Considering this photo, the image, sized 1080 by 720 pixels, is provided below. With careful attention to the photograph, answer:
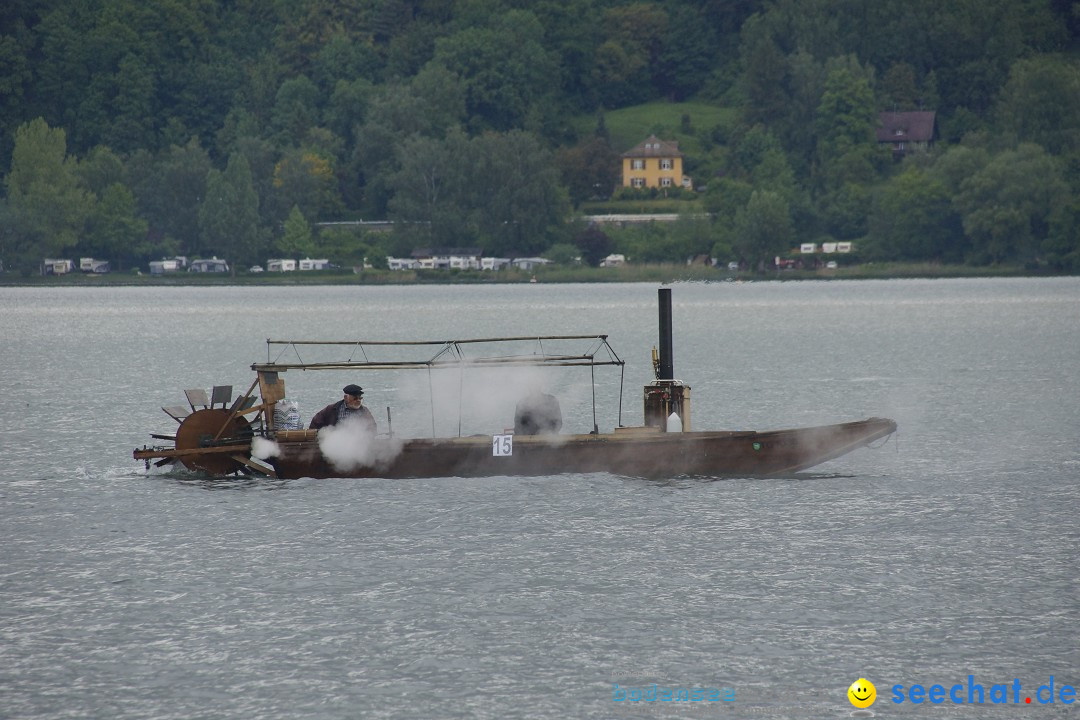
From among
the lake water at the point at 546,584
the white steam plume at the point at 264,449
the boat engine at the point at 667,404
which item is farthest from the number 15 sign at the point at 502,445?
the white steam plume at the point at 264,449

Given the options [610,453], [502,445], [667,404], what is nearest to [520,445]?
[502,445]

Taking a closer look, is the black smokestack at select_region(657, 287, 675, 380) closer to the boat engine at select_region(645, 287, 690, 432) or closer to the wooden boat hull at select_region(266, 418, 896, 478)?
the boat engine at select_region(645, 287, 690, 432)

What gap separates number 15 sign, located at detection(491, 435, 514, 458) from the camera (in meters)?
38.9

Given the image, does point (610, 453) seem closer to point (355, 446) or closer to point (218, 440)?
point (355, 446)

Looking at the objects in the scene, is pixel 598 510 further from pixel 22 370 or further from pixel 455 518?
pixel 22 370

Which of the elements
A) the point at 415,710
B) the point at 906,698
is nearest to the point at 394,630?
the point at 415,710

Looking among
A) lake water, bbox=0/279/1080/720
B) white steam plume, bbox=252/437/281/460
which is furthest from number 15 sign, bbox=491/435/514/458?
white steam plume, bbox=252/437/281/460

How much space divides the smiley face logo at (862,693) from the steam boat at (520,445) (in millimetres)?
15154

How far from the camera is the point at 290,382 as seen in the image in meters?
79.1

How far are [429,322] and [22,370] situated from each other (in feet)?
176

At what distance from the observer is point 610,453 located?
38.7 metres

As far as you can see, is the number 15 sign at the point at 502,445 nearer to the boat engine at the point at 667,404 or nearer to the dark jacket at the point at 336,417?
the dark jacket at the point at 336,417

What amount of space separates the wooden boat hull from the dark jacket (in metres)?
0.35

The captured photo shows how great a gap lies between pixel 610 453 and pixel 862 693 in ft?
53.8
